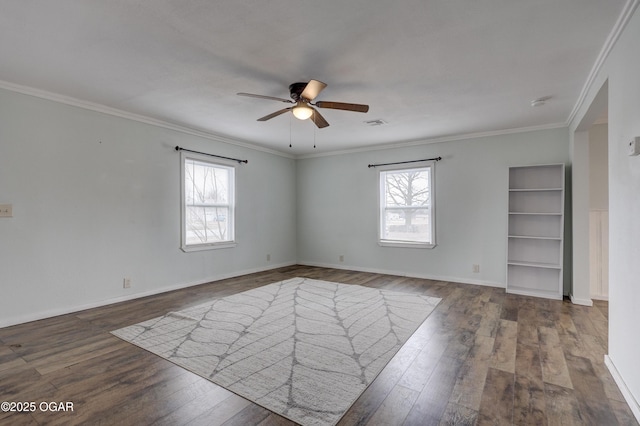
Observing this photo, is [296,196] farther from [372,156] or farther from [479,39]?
[479,39]

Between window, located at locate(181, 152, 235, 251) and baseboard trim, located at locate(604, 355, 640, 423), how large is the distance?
4.91m

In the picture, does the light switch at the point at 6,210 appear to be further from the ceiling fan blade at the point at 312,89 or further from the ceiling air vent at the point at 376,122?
the ceiling air vent at the point at 376,122

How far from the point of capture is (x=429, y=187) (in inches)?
222

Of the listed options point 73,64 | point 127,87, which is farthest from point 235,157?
point 73,64

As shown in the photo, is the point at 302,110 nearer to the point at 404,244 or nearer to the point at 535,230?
the point at 404,244

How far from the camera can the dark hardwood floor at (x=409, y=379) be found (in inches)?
71.8

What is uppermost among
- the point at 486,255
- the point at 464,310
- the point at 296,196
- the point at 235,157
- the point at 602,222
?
the point at 235,157

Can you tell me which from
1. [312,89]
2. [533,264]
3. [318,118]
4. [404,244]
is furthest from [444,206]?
[312,89]

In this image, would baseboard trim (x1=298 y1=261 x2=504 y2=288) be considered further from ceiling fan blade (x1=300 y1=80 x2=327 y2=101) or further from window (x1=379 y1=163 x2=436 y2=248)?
ceiling fan blade (x1=300 y1=80 x2=327 y2=101)

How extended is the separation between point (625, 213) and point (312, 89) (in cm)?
238

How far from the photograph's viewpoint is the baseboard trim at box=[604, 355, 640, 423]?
1.84m

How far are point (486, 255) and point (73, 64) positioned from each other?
18.5 ft

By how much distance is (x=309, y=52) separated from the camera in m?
2.53

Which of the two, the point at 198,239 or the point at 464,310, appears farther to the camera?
the point at 198,239
